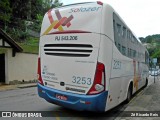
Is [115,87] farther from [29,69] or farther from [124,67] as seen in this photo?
[29,69]

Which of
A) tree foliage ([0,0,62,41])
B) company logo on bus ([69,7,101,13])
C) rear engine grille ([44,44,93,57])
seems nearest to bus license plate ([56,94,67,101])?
rear engine grille ([44,44,93,57])

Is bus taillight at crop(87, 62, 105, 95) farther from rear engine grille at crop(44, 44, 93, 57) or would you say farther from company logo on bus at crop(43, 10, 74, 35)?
company logo on bus at crop(43, 10, 74, 35)

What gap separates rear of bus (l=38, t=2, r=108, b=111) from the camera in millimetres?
7094

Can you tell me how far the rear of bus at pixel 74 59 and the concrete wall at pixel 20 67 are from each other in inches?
536

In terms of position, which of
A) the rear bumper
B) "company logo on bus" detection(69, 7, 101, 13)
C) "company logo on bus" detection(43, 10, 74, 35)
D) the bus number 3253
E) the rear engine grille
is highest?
"company logo on bus" detection(69, 7, 101, 13)

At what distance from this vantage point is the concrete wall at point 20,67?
2105 cm

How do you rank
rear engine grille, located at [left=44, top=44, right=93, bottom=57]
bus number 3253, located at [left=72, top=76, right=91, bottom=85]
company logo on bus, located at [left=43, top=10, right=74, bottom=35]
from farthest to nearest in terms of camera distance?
company logo on bus, located at [left=43, top=10, right=74, bottom=35], rear engine grille, located at [left=44, top=44, right=93, bottom=57], bus number 3253, located at [left=72, top=76, right=91, bottom=85]

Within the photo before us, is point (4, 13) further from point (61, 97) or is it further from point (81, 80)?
point (81, 80)

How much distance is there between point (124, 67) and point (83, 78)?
8.50 ft

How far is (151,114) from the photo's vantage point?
27.3 feet

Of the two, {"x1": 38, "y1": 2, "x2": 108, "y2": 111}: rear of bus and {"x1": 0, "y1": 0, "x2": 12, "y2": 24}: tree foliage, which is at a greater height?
{"x1": 0, "y1": 0, "x2": 12, "y2": 24}: tree foliage

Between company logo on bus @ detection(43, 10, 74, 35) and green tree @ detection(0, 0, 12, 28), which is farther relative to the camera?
green tree @ detection(0, 0, 12, 28)

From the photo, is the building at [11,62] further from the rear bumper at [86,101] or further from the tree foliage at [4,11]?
the rear bumper at [86,101]

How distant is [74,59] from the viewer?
7.45 meters
